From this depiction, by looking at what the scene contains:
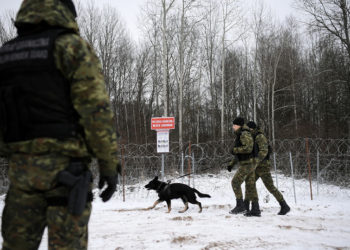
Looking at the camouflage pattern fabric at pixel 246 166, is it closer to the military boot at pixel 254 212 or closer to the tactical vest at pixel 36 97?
the military boot at pixel 254 212

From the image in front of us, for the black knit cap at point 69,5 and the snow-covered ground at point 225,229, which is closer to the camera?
the black knit cap at point 69,5

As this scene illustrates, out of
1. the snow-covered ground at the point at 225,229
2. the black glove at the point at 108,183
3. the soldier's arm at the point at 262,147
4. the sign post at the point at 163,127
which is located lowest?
the snow-covered ground at the point at 225,229

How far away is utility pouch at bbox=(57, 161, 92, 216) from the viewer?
1.42 meters

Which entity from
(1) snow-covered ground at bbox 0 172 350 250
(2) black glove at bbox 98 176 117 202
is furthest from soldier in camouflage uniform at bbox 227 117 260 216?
(2) black glove at bbox 98 176 117 202

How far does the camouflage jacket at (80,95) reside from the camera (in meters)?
1.48

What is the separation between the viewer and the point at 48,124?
1.46 m

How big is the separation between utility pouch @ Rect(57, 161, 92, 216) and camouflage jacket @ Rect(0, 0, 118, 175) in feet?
0.29

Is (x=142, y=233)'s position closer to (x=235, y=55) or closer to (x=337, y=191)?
(x=337, y=191)

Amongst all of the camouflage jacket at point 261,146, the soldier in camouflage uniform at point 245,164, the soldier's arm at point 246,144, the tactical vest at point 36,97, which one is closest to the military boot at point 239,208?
the soldier in camouflage uniform at point 245,164

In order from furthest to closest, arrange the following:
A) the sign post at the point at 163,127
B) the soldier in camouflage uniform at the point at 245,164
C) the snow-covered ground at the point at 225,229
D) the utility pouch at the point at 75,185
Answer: the sign post at the point at 163,127 → the soldier in camouflage uniform at the point at 245,164 → the snow-covered ground at the point at 225,229 → the utility pouch at the point at 75,185

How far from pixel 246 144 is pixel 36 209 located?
4714 millimetres

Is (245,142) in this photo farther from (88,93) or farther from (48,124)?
(48,124)

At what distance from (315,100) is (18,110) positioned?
25706mm

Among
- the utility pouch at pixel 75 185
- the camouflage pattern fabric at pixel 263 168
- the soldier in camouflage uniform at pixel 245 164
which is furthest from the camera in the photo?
the camouflage pattern fabric at pixel 263 168
